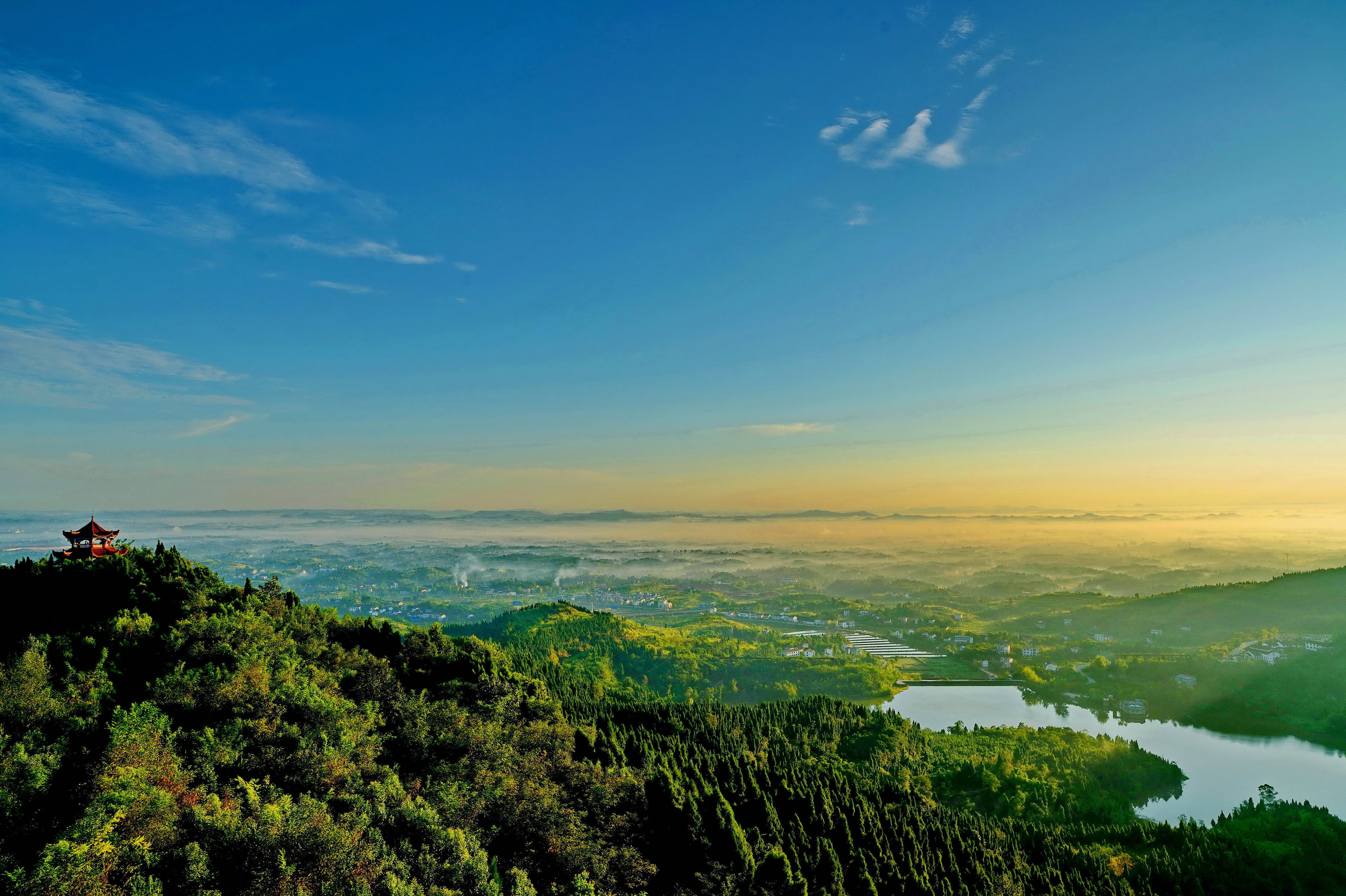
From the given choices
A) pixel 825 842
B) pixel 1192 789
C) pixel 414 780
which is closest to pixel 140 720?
pixel 414 780

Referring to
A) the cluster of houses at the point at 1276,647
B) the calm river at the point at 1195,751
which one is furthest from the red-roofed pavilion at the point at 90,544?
the cluster of houses at the point at 1276,647

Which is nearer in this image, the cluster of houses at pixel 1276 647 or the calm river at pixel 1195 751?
the calm river at pixel 1195 751

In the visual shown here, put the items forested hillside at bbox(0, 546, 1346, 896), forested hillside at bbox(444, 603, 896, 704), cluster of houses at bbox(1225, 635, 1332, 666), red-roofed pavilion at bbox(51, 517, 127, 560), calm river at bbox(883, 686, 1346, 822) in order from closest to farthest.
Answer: forested hillside at bbox(0, 546, 1346, 896) < red-roofed pavilion at bbox(51, 517, 127, 560) < calm river at bbox(883, 686, 1346, 822) < forested hillside at bbox(444, 603, 896, 704) < cluster of houses at bbox(1225, 635, 1332, 666)

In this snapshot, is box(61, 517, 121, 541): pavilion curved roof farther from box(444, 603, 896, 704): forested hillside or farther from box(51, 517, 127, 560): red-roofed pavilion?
box(444, 603, 896, 704): forested hillside

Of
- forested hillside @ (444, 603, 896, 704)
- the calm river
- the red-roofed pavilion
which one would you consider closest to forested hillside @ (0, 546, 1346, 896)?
the red-roofed pavilion

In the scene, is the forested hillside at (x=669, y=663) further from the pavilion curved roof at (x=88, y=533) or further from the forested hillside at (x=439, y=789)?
the pavilion curved roof at (x=88, y=533)

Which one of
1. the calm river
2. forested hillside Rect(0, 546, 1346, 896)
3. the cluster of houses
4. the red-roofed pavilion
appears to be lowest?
the calm river
